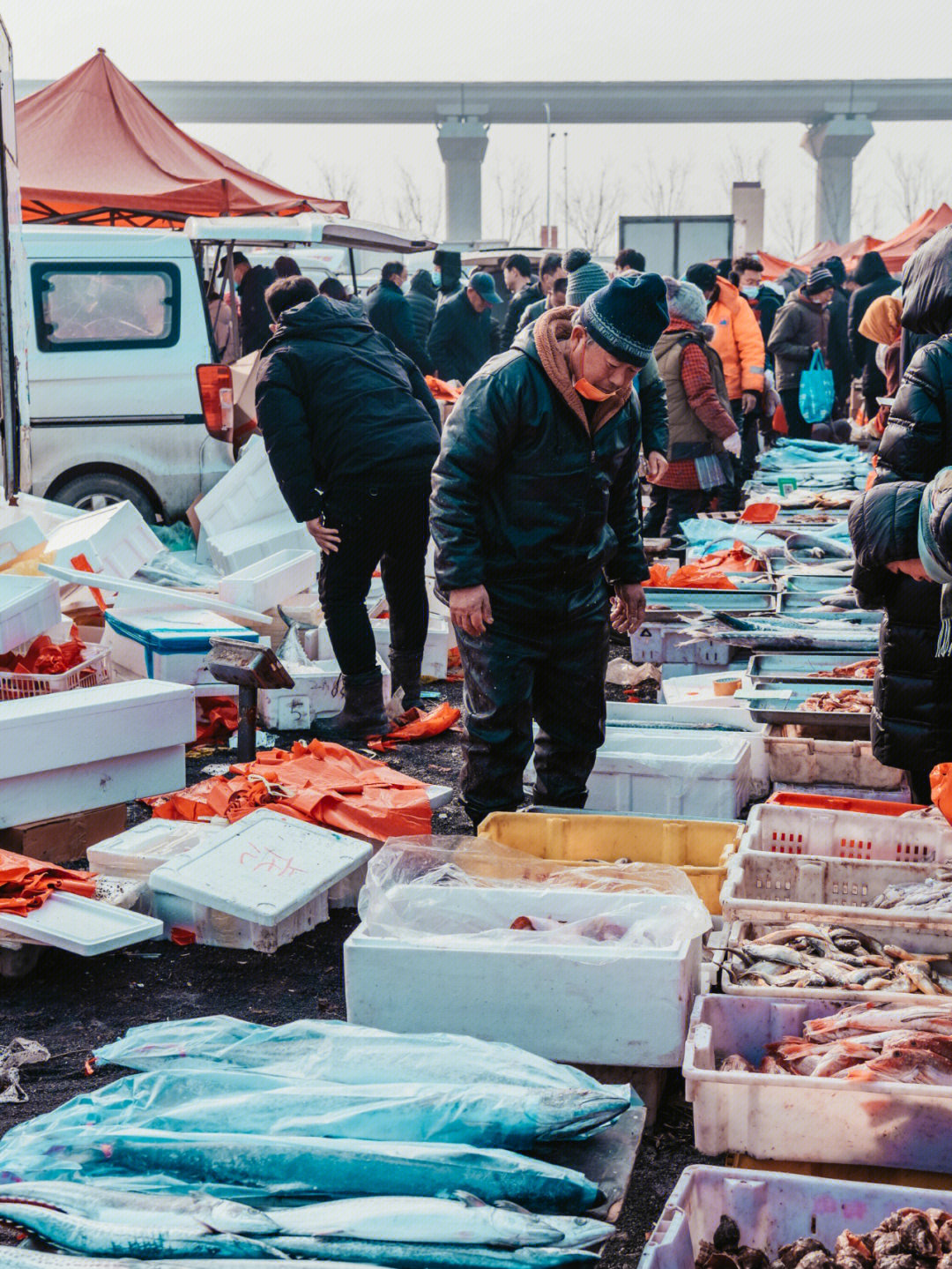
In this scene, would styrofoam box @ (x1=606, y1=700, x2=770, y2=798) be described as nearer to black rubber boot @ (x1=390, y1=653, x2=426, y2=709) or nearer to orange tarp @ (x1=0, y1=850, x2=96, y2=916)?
black rubber boot @ (x1=390, y1=653, x2=426, y2=709)

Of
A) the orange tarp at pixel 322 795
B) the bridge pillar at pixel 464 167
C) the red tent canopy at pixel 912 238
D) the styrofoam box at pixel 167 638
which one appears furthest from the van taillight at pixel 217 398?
the bridge pillar at pixel 464 167

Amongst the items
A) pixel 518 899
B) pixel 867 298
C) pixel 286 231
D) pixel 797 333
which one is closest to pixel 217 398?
pixel 286 231

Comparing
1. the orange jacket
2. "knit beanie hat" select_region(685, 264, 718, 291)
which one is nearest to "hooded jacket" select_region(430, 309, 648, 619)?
"knit beanie hat" select_region(685, 264, 718, 291)

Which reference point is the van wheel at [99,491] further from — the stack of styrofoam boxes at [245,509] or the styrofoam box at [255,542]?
the styrofoam box at [255,542]

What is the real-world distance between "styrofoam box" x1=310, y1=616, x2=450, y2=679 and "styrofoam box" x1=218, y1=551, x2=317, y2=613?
38 centimetres

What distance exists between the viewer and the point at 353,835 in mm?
4586

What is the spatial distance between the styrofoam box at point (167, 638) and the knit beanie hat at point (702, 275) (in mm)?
5228

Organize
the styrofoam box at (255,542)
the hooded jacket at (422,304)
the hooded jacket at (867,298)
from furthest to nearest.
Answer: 1. the hooded jacket at (867,298)
2. the hooded jacket at (422,304)
3. the styrofoam box at (255,542)

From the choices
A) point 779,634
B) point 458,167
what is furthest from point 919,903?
point 458,167

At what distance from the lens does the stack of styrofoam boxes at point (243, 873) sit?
13.3 ft

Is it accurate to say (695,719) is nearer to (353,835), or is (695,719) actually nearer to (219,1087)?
(353,835)

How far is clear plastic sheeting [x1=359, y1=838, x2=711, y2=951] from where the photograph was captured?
3297 mm

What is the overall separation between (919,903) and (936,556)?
838 millimetres

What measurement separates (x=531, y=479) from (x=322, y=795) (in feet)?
4.27
